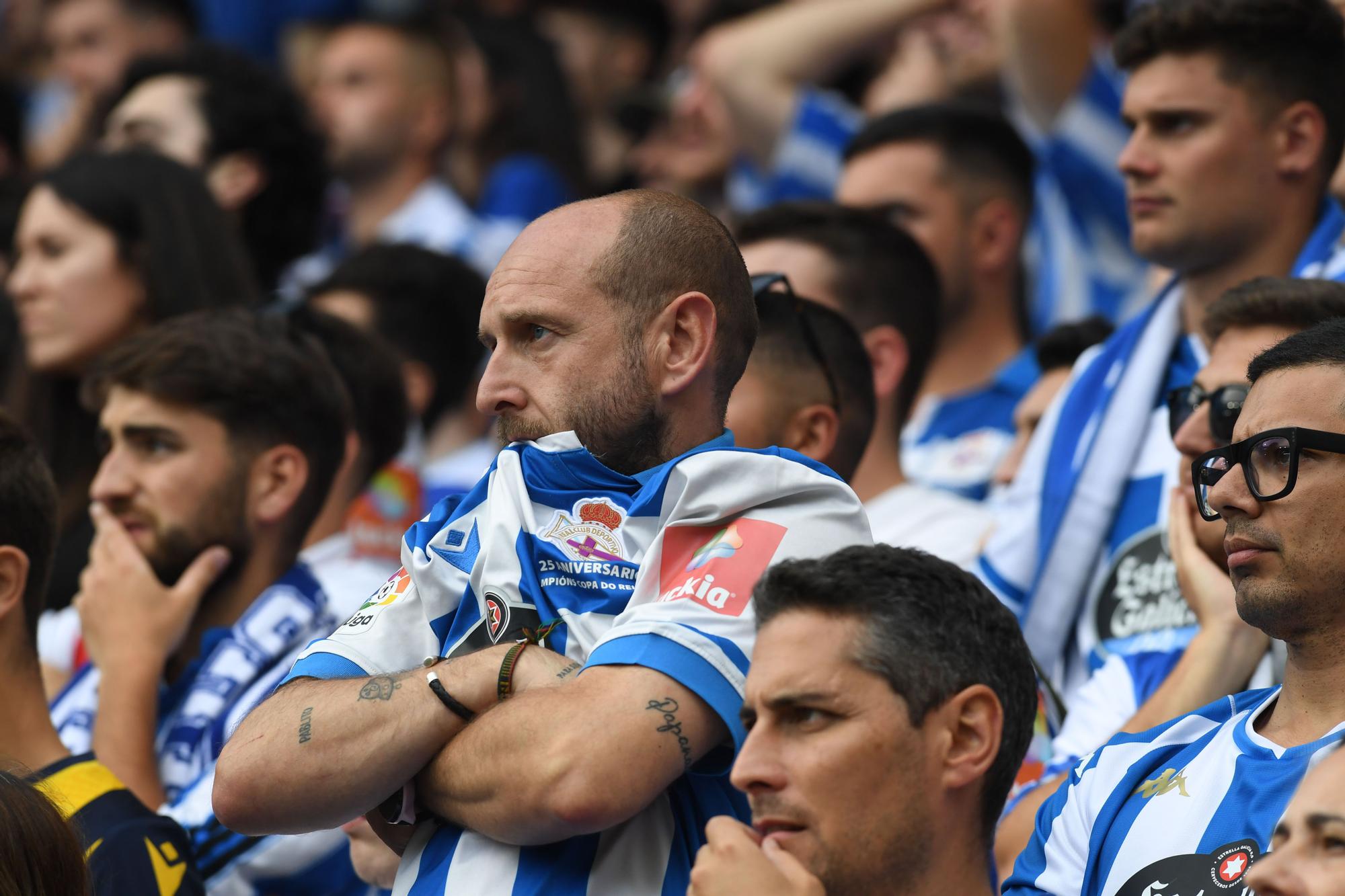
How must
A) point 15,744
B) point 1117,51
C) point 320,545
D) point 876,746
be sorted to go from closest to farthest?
point 876,746
point 15,744
point 1117,51
point 320,545

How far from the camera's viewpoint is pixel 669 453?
126 inches

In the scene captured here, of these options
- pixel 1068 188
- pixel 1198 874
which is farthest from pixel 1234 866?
pixel 1068 188

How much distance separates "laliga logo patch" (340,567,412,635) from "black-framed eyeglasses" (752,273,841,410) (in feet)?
4.95

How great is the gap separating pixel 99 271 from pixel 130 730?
2.34 metres

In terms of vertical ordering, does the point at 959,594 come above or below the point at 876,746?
above

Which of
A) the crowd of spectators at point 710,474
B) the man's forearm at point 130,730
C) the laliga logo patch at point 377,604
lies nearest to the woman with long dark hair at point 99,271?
the crowd of spectators at point 710,474

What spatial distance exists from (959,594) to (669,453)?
608mm

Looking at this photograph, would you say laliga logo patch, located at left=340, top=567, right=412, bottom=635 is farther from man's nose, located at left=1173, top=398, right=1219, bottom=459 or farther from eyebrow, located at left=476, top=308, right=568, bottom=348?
man's nose, located at left=1173, top=398, right=1219, bottom=459

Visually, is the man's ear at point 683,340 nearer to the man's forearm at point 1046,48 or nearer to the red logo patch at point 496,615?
the red logo patch at point 496,615

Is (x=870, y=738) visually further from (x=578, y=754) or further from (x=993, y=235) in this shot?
(x=993, y=235)

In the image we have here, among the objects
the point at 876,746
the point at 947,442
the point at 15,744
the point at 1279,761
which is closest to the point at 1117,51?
the point at 947,442

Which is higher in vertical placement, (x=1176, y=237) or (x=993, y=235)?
(x=1176, y=237)

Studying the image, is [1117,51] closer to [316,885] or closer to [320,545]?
[320,545]

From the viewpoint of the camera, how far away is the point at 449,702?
2.91 meters
